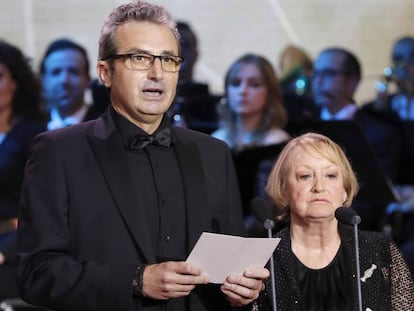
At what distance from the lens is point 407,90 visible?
6.55m

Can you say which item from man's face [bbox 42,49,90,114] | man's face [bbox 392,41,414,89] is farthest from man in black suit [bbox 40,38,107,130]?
man's face [bbox 392,41,414,89]

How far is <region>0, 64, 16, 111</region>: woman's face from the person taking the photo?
17.5 ft

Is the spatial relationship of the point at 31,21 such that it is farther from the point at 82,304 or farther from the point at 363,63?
the point at 82,304

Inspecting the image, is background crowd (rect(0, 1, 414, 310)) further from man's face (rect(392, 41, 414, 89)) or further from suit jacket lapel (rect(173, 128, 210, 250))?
suit jacket lapel (rect(173, 128, 210, 250))

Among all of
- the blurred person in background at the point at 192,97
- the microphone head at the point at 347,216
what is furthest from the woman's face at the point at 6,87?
the microphone head at the point at 347,216

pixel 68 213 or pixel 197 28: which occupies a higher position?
pixel 197 28

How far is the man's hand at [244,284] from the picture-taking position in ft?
8.88

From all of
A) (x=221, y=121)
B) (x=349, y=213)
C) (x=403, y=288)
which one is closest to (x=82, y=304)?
(x=349, y=213)

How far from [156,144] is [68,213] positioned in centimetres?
32

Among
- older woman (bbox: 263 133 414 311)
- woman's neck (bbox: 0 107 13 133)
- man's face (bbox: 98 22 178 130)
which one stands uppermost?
man's face (bbox: 98 22 178 130)

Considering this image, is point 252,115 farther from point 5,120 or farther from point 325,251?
point 325,251

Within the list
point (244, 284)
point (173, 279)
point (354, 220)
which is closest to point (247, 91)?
point (354, 220)

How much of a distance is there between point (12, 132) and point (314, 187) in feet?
7.86

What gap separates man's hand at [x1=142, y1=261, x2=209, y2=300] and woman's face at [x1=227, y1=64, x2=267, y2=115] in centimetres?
311
